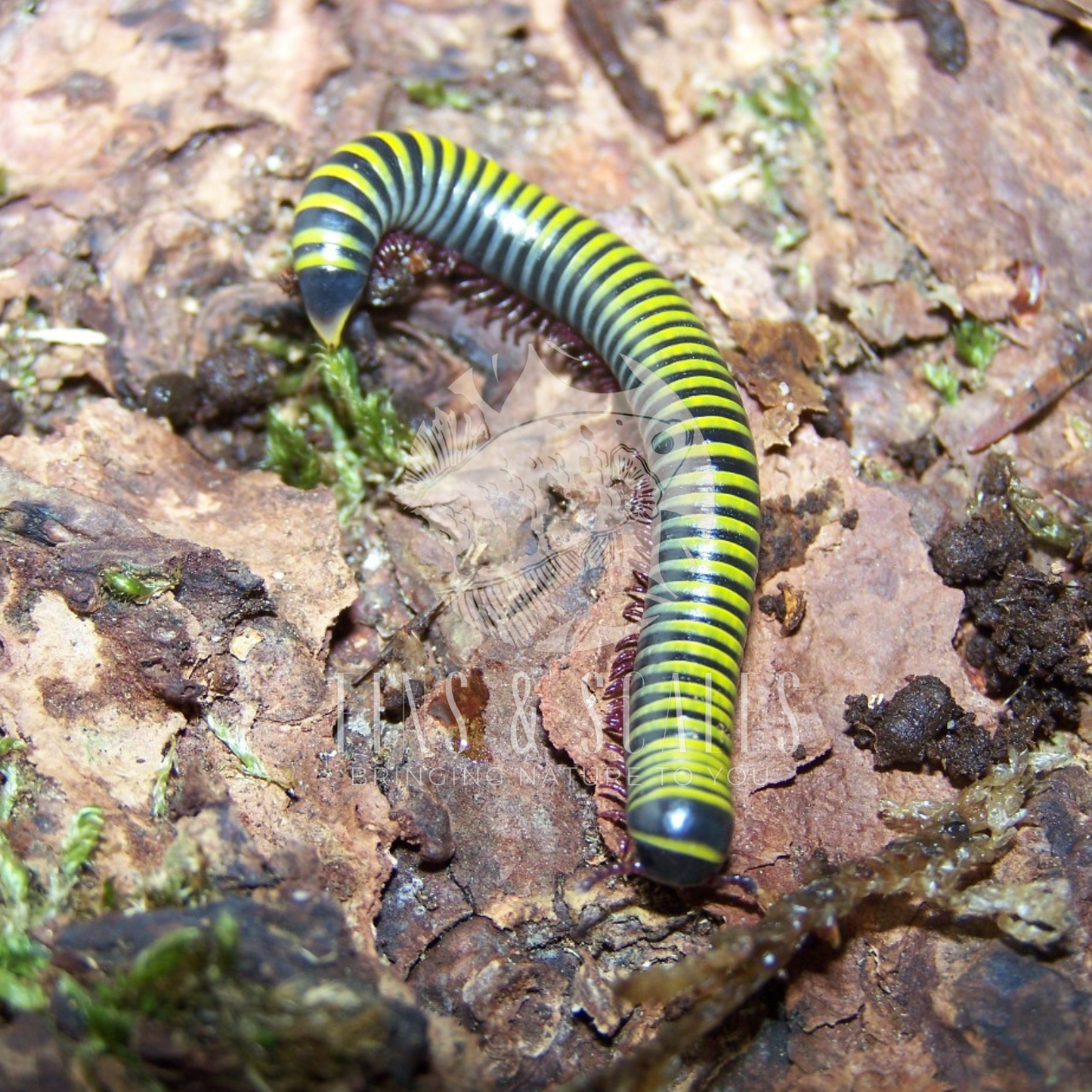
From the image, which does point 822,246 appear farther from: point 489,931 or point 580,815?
point 489,931

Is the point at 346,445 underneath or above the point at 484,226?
underneath

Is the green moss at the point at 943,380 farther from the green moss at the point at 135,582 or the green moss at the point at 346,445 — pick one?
the green moss at the point at 135,582

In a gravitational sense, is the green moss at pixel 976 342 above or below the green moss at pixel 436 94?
above

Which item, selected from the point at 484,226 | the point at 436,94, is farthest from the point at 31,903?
the point at 436,94

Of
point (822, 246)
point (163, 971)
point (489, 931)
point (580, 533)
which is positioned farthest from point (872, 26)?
point (163, 971)

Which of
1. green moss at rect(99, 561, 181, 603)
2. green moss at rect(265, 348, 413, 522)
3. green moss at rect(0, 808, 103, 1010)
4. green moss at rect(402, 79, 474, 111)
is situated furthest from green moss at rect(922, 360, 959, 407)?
green moss at rect(0, 808, 103, 1010)

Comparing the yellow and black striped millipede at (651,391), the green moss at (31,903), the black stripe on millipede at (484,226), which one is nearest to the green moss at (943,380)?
the yellow and black striped millipede at (651,391)

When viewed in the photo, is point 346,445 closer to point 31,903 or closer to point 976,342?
point 31,903

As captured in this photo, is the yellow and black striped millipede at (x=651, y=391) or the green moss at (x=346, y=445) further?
the green moss at (x=346, y=445)
